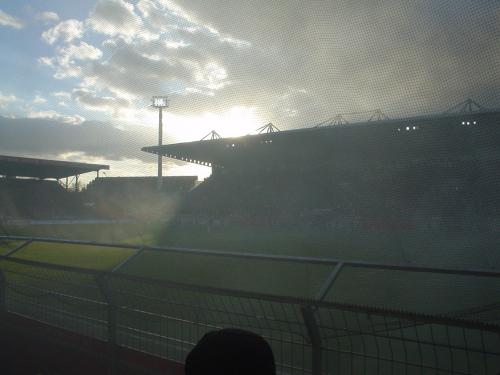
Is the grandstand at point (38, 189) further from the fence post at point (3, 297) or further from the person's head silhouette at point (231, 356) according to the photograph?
the person's head silhouette at point (231, 356)

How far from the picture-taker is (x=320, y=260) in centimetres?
234

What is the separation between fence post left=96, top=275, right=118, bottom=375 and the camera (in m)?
2.83

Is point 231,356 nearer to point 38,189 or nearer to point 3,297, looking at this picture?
point 3,297

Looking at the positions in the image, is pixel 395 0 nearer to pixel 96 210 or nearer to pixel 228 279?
pixel 228 279

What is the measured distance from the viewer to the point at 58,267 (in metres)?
3.14

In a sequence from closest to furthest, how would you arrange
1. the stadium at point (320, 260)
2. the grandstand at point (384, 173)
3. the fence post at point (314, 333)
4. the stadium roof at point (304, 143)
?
1. the fence post at point (314, 333)
2. the stadium at point (320, 260)
3. the stadium roof at point (304, 143)
4. the grandstand at point (384, 173)

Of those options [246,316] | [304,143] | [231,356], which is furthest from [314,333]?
[304,143]

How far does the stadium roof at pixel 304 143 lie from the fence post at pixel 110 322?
160cm

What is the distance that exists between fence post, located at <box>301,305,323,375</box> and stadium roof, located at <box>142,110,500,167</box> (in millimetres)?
2066

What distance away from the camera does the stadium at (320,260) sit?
2391 mm

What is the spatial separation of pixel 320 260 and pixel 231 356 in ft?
5.40

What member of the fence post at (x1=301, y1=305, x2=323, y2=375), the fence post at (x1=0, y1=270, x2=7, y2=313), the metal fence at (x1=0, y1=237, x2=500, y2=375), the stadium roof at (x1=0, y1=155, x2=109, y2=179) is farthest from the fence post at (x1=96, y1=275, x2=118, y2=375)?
the stadium roof at (x1=0, y1=155, x2=109, y2=179)

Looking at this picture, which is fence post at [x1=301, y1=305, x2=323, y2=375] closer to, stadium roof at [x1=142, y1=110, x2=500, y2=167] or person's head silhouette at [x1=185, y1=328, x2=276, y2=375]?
person's head silhouette at [x1=185, y1=328, x2=276, y2=375]

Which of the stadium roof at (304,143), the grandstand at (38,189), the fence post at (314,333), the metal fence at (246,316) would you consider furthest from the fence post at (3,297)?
the fence post at (314,333)
